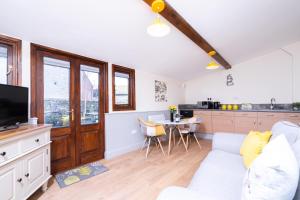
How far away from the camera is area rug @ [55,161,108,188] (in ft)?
7.52

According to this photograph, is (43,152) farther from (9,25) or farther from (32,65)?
(9,25)

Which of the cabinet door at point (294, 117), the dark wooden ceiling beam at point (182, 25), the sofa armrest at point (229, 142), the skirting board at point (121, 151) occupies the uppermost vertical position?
the dark wooden ceiling beam at point (182, 25)

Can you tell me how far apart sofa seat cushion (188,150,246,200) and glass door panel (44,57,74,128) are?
2.34 metres

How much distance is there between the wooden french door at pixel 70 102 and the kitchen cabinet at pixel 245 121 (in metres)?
3.68

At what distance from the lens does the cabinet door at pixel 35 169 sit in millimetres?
1694

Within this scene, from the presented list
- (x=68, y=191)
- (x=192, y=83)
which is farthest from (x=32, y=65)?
(x=192, y=83)

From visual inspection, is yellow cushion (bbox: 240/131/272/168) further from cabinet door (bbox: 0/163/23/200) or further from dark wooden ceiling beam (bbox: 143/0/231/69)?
cabinet door (bbox: 0/163/23/200)

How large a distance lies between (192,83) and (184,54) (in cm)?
231

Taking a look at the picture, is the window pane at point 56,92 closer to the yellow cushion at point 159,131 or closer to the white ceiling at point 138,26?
the white ceiling at point 138,26

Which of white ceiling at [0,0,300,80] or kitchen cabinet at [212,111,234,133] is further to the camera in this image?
kitchen cabinet at [212,111,234,133]

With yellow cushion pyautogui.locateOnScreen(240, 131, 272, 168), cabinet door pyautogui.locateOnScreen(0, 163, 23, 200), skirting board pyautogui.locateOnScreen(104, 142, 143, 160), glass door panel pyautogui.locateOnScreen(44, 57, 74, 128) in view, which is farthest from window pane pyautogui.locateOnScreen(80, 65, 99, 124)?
yellow cushion pyautogui.locateOnScreen(240, 131, 272, 168)

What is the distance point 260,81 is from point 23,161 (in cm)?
560

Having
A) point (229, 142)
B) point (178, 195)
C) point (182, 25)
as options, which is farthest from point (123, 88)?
point (178, 195)

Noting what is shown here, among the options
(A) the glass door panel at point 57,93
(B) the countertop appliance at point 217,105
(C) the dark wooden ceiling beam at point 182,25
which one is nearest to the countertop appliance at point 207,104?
(B) the countertop appliance at point 217,105
